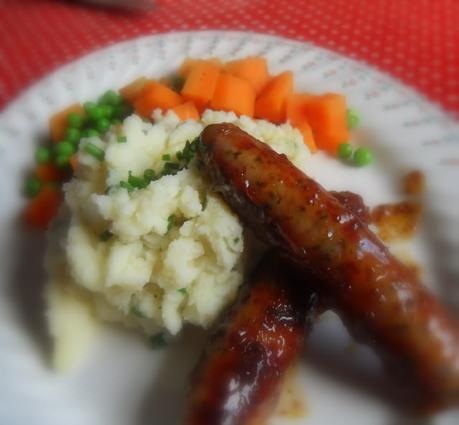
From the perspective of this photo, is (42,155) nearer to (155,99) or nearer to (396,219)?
(155,99)

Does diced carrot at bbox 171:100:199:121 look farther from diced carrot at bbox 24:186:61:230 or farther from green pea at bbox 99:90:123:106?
diced carrot at bbox 24:186:61:230

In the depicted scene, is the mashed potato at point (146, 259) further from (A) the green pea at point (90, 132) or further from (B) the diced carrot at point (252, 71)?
(B) the diced carrot at point (252, 71)

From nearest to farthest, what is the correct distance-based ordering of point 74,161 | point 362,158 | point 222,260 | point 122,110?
1. point 222,260
2. point 74,161
3. point 362,158
4. point 122,110

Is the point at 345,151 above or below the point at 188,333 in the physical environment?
above

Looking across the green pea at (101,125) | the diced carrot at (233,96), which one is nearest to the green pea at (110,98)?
the green pea at (101,125)

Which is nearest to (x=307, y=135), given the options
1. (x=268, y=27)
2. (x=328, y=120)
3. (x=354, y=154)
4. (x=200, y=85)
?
(x=328, y=120)

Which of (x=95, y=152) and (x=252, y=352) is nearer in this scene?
(x=252, y=352)
